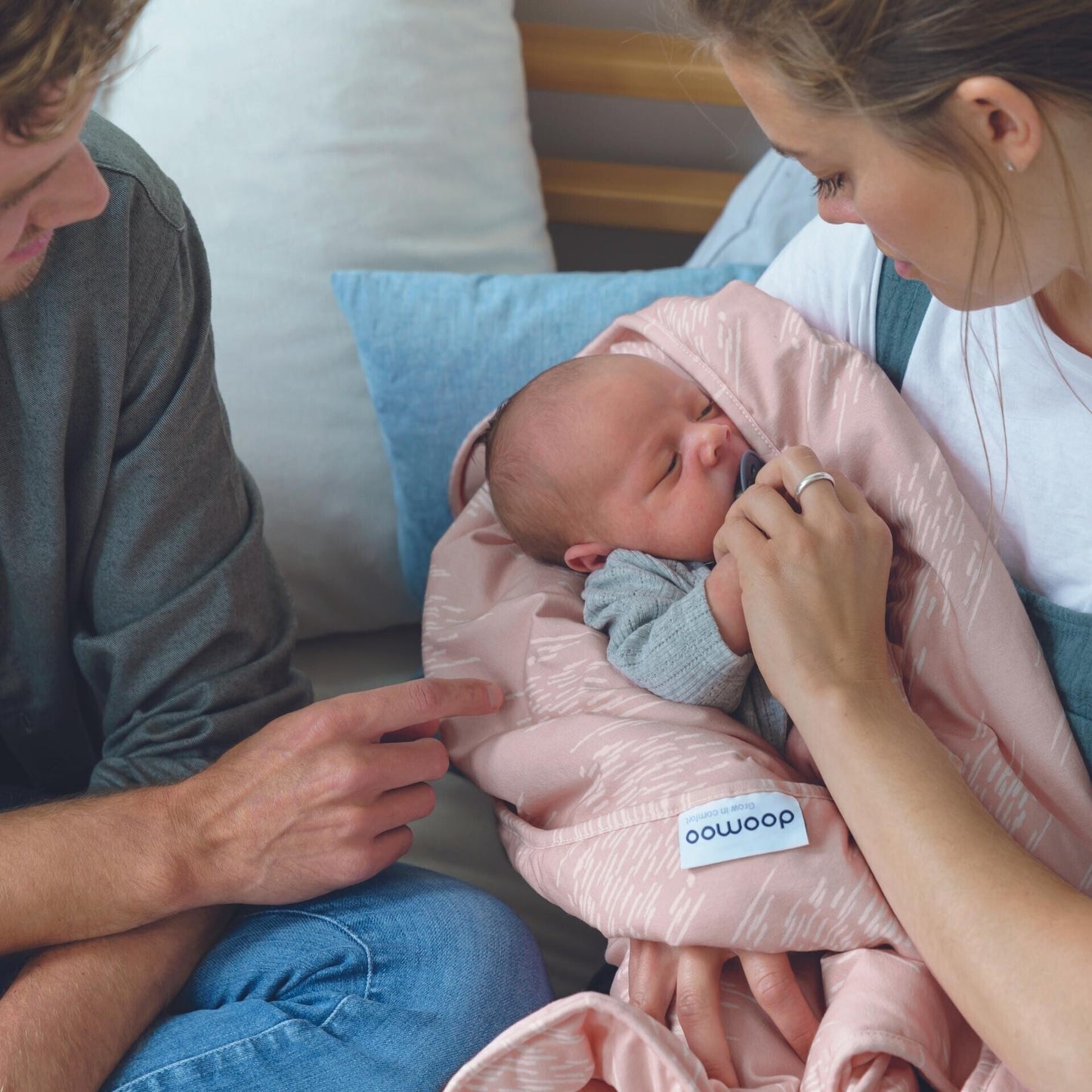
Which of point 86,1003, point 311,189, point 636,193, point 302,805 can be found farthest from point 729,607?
point 636,193

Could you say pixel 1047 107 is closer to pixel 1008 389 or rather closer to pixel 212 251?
pixel 1008 389

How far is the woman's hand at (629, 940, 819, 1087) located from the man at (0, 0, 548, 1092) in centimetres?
15

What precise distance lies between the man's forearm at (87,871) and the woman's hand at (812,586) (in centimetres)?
55

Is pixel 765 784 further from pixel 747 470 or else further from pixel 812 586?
pixel 747 470

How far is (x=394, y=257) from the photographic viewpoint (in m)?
1.58

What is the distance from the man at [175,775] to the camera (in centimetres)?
101

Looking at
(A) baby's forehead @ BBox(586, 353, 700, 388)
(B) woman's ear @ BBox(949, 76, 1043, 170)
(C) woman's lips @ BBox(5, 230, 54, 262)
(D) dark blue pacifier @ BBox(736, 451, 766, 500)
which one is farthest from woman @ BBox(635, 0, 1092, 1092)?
(C) woman's lips @ BBox(5, 230, 54, 262)

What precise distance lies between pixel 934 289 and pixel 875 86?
20 centimetres

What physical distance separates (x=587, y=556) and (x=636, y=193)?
A: 0.94 meters

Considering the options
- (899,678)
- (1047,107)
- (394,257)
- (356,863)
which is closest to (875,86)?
(1047,107)

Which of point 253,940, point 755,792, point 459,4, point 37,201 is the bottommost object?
point 253,940

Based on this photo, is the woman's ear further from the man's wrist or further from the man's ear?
the man's wrist

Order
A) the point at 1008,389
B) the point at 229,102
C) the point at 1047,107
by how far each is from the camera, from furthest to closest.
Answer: the point at 229,102 < the point at 1008,389 < the point at 1047,107

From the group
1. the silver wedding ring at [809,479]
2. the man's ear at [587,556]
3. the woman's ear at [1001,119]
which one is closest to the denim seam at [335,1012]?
the man's ear at [587,556]
